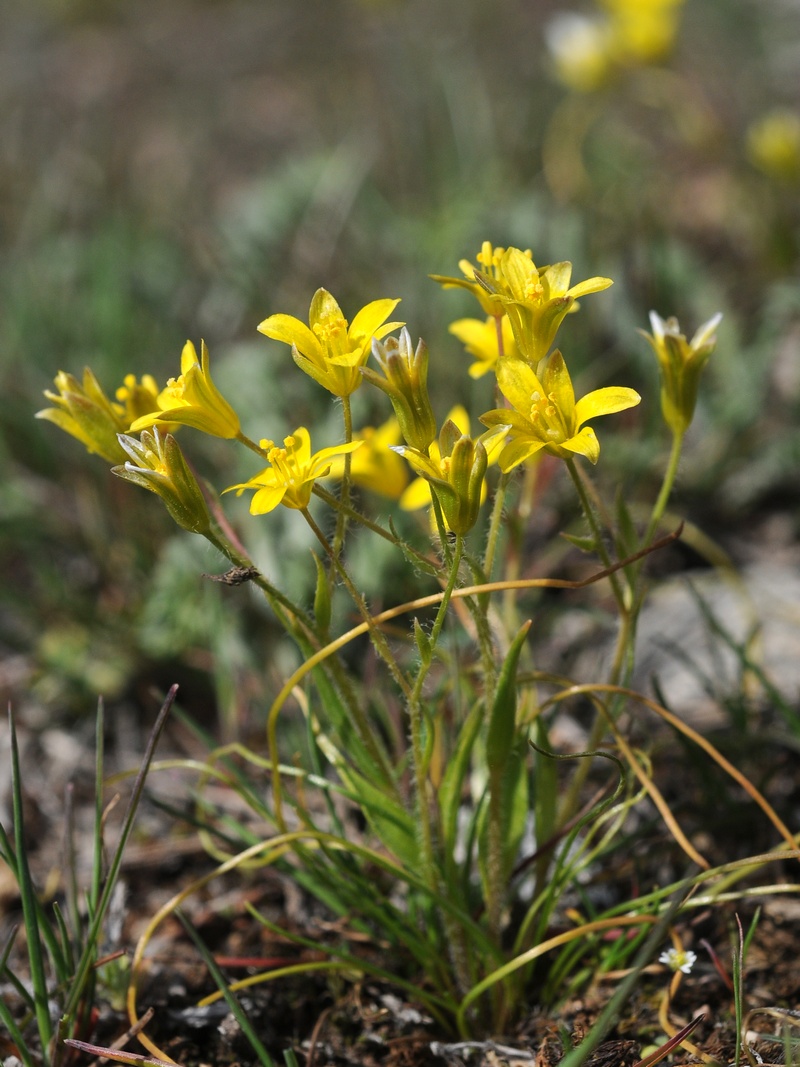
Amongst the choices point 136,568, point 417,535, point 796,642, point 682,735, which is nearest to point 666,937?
point 682,735

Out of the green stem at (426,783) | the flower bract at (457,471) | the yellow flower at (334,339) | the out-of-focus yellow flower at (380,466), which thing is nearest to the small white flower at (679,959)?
the green stem at (426,783)

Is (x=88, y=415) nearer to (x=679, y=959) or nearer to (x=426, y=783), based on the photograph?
(x=426, y=783)

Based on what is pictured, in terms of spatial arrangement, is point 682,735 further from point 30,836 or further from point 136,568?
point 136,568

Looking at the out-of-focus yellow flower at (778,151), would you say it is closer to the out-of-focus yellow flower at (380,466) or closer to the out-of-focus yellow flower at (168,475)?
the out-of-focus yellow flower at (380,466)

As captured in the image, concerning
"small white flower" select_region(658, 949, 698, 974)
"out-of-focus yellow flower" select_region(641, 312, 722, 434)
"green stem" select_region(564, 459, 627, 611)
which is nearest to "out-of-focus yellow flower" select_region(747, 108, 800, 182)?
"out-of-focus yellow flower" select_region(641, 312, 722, 434)

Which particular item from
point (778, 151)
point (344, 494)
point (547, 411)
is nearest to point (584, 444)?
point (547, 411)

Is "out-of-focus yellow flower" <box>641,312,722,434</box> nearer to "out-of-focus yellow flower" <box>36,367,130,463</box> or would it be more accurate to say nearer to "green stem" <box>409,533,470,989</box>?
"green stem" <box>409,533,470,989</box>
